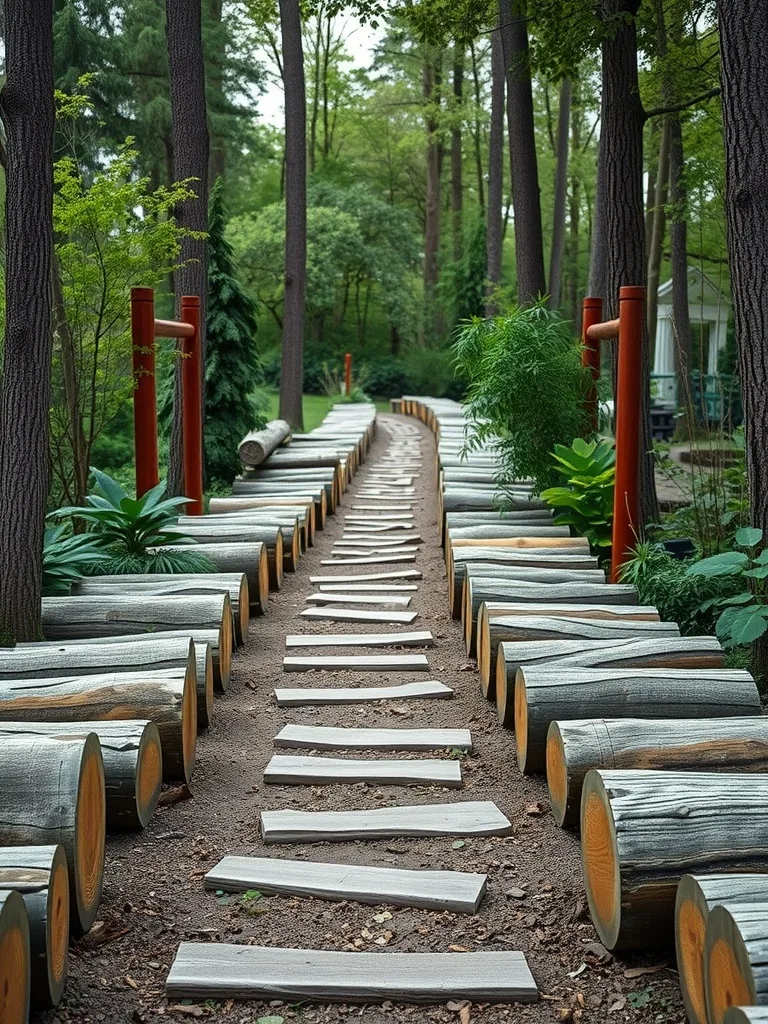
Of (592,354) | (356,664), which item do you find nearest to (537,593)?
(356,664)

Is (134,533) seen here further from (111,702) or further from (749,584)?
(749,584)

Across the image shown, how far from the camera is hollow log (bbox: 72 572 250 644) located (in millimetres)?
5934

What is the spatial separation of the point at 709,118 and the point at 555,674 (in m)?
12.5

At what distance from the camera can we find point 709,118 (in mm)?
14688

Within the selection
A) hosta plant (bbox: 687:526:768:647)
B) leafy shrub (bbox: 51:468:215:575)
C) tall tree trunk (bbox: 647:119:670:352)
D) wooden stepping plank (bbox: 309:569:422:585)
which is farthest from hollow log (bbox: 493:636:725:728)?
tall tree trunk (bbox: 647:119:670:352)

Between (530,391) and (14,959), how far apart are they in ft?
20.0

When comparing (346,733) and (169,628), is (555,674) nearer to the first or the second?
(346,733)

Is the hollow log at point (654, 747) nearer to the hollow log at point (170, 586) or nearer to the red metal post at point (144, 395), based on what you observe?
the hollow log at point (170, 586)

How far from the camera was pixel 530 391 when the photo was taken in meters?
7.94

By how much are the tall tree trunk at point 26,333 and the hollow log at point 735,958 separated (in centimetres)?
378

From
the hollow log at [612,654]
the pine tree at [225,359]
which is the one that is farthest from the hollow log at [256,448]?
the hollow log at [612,654]

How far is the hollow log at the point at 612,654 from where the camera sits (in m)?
4.58

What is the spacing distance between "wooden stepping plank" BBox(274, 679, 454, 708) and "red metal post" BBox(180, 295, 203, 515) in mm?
3472

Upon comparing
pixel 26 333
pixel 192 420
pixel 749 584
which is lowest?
pixel 749 584
